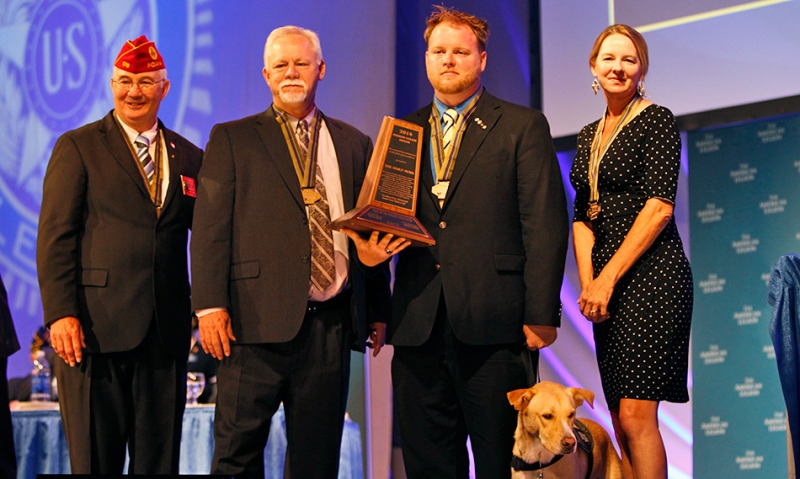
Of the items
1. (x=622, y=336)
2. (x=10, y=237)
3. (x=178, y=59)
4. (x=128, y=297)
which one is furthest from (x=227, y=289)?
(x=10, y=237)

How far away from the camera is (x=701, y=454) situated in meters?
4.35

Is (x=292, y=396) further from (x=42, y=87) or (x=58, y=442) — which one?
(x=42, y=87)

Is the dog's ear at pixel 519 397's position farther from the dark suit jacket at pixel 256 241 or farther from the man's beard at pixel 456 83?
the man's beard at pixel 456 83

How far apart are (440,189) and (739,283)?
2398 mm

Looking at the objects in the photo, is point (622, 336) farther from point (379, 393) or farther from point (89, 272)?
point (379, 393)

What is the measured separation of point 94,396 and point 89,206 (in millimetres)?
702

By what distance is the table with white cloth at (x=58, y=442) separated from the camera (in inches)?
154

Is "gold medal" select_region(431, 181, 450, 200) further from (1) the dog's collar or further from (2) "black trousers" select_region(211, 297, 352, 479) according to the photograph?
(1) the dog's collar

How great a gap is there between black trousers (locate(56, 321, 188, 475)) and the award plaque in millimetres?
1004

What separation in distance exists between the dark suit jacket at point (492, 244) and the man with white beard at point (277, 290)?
0.22m

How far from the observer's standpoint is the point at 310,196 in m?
2.74

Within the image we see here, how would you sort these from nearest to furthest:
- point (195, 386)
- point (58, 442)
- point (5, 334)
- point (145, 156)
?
point (145, 156) < point (5, 334) < point (58, 442) < point (195, 386)

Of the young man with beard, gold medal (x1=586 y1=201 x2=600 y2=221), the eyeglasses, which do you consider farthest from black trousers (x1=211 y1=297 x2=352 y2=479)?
the eyeglasses

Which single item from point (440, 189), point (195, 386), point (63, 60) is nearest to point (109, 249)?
point (440, 189)
